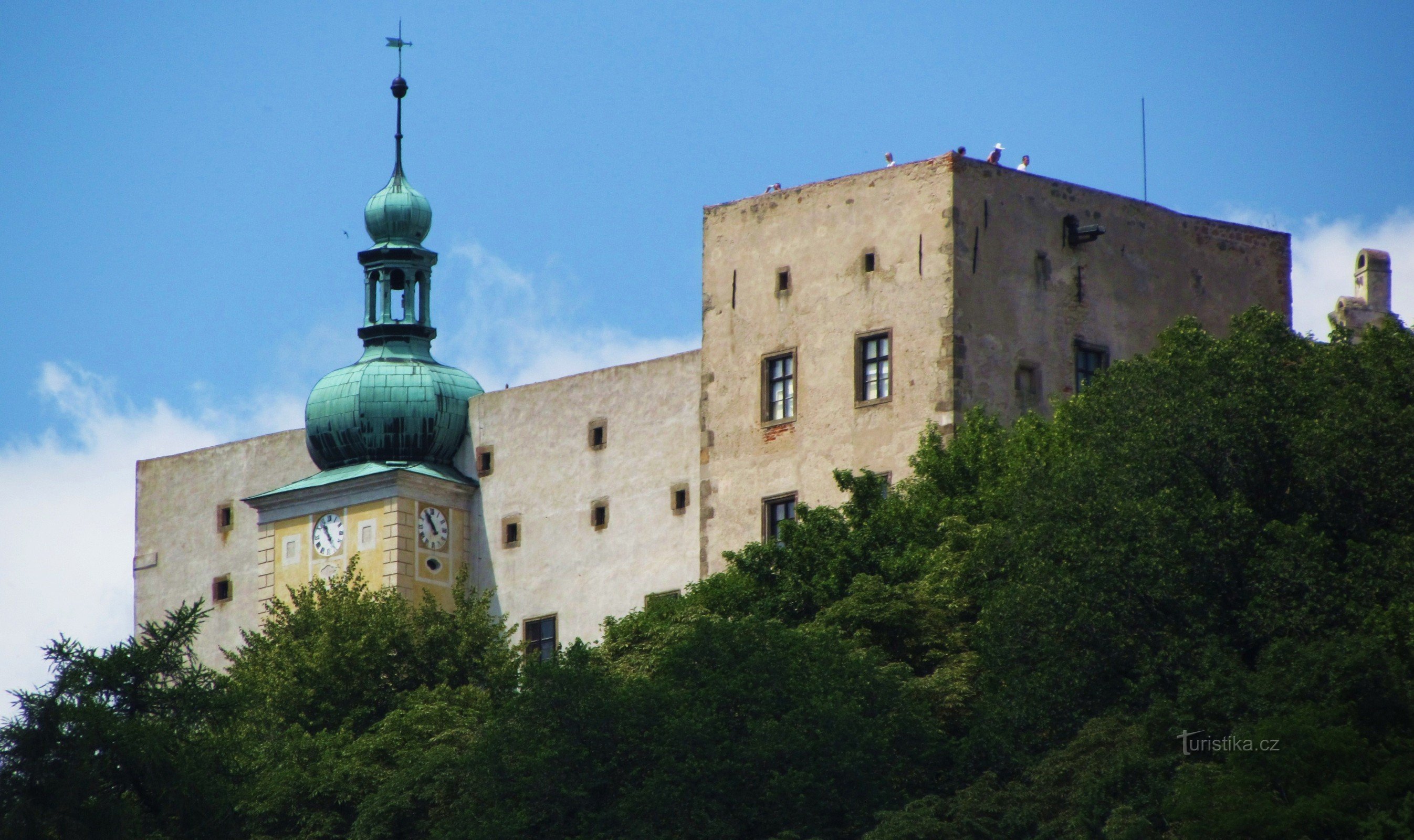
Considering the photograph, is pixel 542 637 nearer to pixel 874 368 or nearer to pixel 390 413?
pixel 390 413

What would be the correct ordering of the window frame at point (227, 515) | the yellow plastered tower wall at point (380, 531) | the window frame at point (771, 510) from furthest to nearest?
the window frame at point (227, 515)
the yellow plastered tower wall at point (380, 531)
the window frame at point (771, 510)

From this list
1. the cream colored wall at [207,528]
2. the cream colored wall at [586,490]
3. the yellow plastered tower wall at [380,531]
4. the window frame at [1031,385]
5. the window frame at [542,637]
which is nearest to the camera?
the window frame at [1031,385]

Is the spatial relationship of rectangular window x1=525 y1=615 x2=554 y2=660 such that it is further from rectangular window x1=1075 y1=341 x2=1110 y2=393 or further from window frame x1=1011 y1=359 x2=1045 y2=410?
rectangular window x1=1075 y1=341 x2=1110 y2=393

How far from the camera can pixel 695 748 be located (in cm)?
5284

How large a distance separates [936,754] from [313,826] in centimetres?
1124

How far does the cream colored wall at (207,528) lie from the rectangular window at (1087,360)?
18.5 m

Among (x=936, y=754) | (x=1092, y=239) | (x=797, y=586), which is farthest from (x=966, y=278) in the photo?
(x=936, y=754)

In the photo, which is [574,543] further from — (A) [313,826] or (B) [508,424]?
(A) [313,826]

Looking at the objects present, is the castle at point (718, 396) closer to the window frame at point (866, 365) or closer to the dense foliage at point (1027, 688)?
the window frame at point (866, 365)

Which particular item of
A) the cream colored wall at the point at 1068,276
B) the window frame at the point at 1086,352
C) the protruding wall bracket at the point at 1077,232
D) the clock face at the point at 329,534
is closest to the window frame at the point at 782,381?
the cream colored wall at the point at 1068,276

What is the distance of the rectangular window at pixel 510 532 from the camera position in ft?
241

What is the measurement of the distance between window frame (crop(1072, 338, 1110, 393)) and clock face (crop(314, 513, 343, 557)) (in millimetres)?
16425

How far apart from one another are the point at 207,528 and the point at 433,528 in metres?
8.33

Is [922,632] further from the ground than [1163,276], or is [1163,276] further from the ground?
[1163,276]
